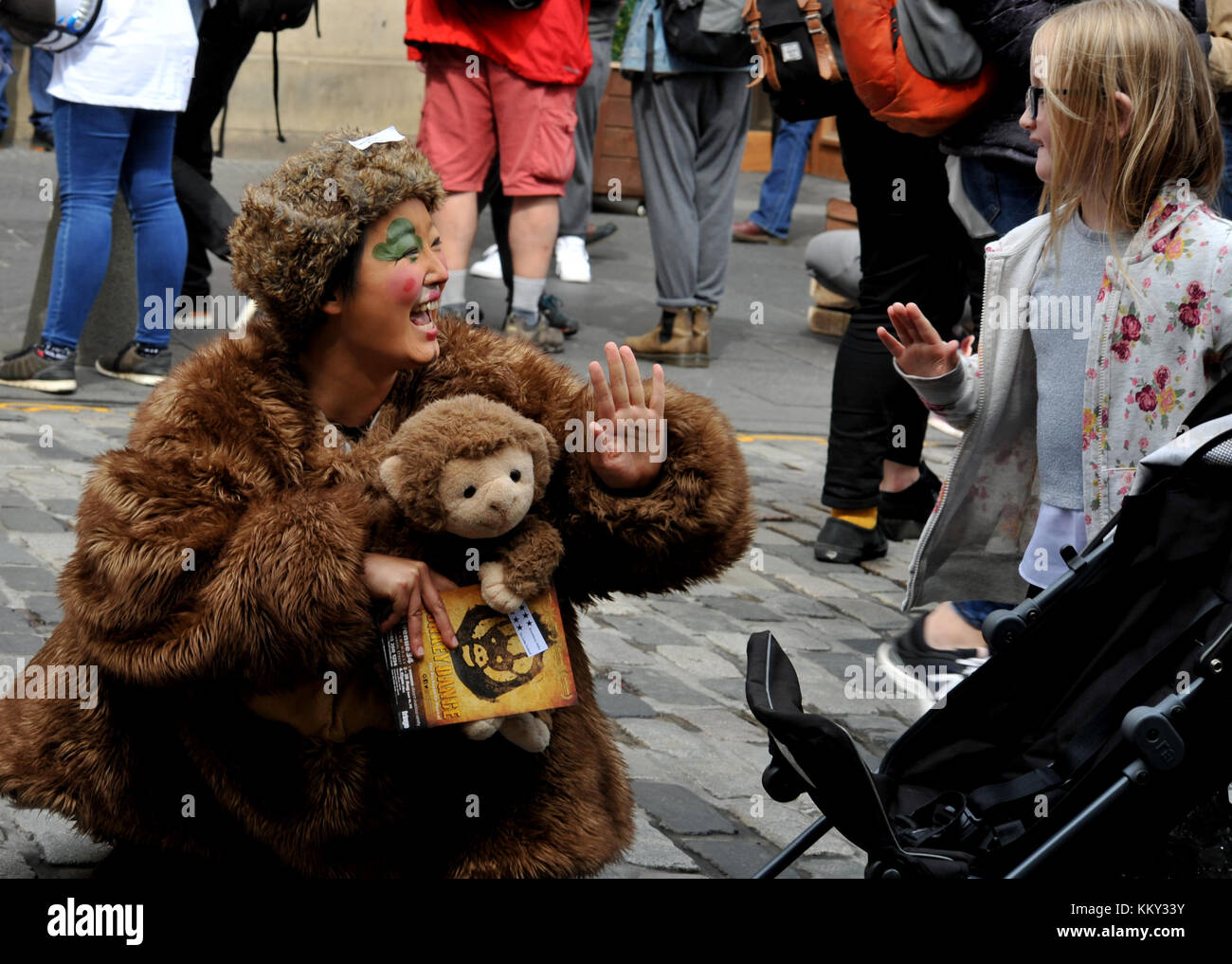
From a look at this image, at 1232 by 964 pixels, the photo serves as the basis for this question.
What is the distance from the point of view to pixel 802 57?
5.22m

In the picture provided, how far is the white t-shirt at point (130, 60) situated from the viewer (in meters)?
5.90

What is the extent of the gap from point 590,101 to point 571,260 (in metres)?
0.90

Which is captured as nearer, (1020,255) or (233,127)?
(1020,255)

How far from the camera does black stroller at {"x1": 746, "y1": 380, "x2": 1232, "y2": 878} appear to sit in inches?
96.9

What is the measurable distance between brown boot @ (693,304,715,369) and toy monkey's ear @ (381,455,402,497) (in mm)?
5158

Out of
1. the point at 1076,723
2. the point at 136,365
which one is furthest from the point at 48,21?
the point at 1076,723

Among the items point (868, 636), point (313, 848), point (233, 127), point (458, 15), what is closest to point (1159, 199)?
point (868, 636)

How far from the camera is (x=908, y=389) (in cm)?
512

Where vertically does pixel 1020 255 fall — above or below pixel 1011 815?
above

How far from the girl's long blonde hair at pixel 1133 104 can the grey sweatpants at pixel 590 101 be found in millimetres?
5585

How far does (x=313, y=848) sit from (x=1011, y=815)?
1.14 meters

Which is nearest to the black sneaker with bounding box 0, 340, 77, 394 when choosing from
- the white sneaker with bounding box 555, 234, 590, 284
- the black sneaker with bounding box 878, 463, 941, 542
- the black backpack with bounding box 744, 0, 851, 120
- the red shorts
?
the red shorts

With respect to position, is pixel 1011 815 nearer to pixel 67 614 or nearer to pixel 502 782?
pixel 502 782

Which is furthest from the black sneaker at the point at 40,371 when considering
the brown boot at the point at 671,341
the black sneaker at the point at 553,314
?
the brown boot at the point at 671,341
